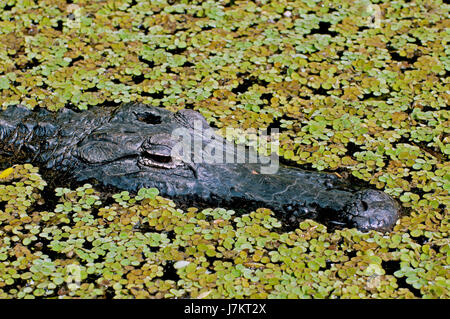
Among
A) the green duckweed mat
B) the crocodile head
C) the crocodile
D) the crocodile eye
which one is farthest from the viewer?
the crocodile eye

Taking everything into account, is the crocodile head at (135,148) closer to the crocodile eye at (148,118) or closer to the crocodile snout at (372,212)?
the crocodile eye at (148,118)

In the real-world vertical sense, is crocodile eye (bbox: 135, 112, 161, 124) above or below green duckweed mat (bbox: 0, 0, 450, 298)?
above

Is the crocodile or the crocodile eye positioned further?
the crocodile eye

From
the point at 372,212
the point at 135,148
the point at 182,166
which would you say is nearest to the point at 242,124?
the point at 182,166

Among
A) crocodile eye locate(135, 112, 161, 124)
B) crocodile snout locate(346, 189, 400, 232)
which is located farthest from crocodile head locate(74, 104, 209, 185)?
crocodile snout locate(346, 189, 400, 232)

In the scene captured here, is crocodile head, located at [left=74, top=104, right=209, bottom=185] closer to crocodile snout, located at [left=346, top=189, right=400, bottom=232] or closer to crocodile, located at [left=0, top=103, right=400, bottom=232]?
crocodile, located at [left=0, top=103, right=400, bottom=232]

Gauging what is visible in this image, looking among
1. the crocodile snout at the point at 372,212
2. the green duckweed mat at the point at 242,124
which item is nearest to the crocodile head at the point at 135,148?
the green duckweed mat at the point at 242,124

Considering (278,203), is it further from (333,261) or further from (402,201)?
(402,201)

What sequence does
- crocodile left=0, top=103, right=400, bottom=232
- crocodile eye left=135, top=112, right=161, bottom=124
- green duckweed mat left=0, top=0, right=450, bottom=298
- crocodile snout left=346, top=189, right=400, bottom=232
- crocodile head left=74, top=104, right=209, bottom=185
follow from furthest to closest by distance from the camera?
1. crocodile eye left=135, top=112, right=161, bottom=124
2. crocodile head left=74, top=104, right=209, bottom=185
3. crocodile left=0, top=103, right=400, bottom=232
4. crocodile snout left=346, top=189, right=400, bottom=232
5. green duckweed mat left=0, top=0, right=450, bottom=298
